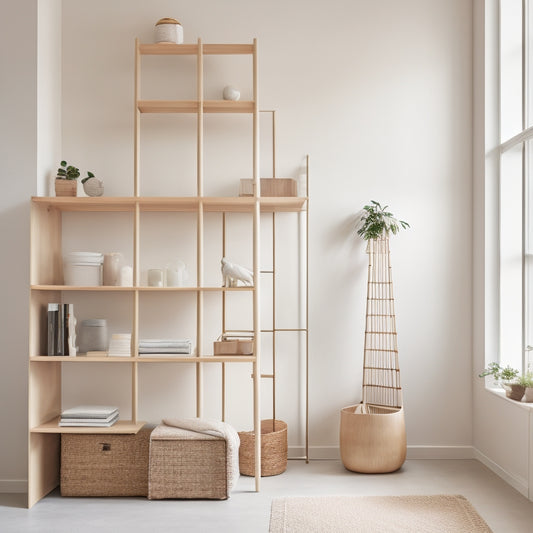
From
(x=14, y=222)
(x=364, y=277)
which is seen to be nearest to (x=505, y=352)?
(x=364, y=277)

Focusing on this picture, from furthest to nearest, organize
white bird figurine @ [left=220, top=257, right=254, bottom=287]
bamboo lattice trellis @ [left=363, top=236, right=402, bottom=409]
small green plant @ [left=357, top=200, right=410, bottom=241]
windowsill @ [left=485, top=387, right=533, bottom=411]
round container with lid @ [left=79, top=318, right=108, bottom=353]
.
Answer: bamboo lattice trellis @ [left=363, top=236, right=402, bottom=409] < small green plant @ [left=357, top=200, right=410, bottom=241] < round container with lid @ [left=79, top=318, right=108, bottom=353] < white bird figurine @ [left=220, top=257, right=254, bottom=287] < windowsill @ [left=485, top=387, right=533, bottom=411]

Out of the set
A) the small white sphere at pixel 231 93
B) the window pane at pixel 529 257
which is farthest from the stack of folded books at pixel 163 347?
the window pane at pixel 529 257

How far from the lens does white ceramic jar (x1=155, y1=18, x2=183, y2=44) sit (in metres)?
4.22

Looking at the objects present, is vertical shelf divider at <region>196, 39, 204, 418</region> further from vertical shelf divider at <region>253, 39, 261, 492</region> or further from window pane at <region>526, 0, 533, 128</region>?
window pane at <region>526, 0, 533, 128</region>

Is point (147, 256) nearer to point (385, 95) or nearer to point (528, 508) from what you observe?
point (385, 95)

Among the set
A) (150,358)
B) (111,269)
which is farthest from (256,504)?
(111,269)

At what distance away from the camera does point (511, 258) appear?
4.28 m

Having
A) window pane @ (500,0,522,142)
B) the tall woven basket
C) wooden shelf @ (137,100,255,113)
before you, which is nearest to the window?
window pane @ (500,0,522,142)

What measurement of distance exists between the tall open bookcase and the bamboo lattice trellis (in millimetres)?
665

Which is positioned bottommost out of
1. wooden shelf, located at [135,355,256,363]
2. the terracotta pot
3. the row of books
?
wooden shelf, located at [135,355,256,363]

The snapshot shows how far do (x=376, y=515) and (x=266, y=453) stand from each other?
927 millimetres

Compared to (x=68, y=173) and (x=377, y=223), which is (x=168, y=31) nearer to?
(x=68, y=173)

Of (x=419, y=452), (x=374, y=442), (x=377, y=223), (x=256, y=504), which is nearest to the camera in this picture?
(x=256, y=504)

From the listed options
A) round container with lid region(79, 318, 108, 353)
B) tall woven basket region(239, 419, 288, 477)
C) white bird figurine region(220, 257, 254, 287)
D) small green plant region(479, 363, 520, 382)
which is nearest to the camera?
white bird figurine region(220, 257, 254, 287)
